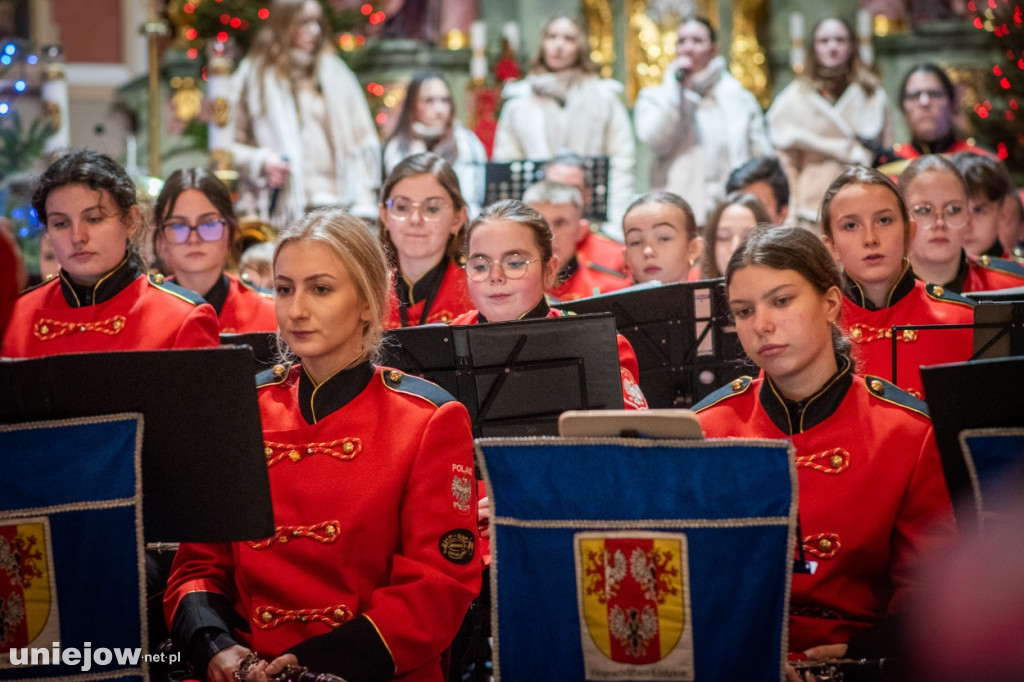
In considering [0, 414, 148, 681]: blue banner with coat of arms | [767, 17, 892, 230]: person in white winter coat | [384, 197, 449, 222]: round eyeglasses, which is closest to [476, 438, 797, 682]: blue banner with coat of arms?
[0, 414, 148, 681]: blue banner with coat of arms

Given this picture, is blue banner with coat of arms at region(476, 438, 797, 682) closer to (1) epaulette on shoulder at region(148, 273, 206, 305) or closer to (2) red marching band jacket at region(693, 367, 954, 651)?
(2) red marching band jacket at region(693, 367, 954, 651)

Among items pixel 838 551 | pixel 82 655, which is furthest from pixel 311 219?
pixel 838 551

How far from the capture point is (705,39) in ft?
24.7

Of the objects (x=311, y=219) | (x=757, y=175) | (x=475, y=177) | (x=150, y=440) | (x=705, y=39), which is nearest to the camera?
(x=150, y=440)

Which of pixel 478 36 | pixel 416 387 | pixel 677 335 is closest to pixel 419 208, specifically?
pixel 677 335

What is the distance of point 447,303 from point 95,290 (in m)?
1.32

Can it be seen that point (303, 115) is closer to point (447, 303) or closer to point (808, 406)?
point (447, 303)

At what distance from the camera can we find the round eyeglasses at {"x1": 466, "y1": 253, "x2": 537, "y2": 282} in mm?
3584

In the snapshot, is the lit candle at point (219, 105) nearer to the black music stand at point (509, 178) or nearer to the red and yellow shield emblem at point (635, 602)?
the black music stand at point (509, 178)

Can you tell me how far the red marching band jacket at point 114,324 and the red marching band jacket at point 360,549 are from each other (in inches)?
43.6

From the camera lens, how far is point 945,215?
4.29 meters

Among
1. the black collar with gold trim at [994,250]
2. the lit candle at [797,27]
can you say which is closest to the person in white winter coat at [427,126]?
the black collar with gold trim at [994,250]

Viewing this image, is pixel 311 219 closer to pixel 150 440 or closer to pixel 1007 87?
pixel 150 440

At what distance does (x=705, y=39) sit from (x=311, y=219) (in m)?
5.43
